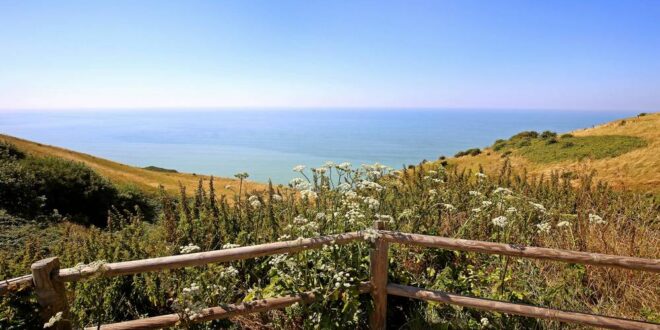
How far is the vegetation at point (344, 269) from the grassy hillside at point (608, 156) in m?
5.47

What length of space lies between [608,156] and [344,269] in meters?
16.7

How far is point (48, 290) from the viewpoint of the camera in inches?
124

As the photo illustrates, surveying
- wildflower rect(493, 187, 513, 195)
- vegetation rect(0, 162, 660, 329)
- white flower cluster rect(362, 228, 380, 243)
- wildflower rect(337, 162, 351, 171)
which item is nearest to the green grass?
vegetation rect(0, 162, 660, 329)

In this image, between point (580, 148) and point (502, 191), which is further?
point (580, 148)

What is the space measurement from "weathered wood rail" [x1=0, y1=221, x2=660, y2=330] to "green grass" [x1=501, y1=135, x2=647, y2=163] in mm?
15310

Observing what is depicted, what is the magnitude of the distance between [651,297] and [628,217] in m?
2.13

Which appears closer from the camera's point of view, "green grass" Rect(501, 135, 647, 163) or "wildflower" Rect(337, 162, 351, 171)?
"wildflower" Rect(337, 162, 351, 171)

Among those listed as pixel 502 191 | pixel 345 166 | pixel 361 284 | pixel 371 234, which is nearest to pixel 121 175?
pixel 345 166

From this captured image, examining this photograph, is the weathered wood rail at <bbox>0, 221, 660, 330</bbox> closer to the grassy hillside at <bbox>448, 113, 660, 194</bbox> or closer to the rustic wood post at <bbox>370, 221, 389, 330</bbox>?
the rustic wood post at <bbox>370, 221, 389, 330</bbox>

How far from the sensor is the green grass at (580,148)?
16.2m

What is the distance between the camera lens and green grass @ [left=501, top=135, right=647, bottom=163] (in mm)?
16203

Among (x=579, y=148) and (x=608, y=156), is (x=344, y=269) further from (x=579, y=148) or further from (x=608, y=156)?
(x=579, y=148)

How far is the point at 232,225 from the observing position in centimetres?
552

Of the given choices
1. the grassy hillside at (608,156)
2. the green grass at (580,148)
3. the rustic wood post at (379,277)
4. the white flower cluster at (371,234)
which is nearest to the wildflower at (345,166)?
the rustic wood post at (379,277)
